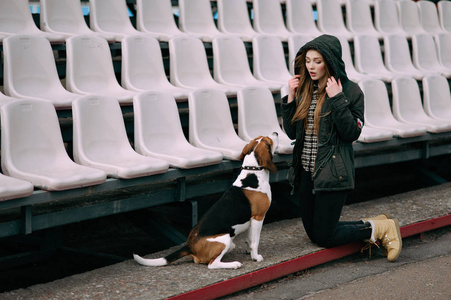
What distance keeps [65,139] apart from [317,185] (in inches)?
74.1

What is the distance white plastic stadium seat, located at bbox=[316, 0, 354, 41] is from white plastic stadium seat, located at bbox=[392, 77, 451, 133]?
1312mm

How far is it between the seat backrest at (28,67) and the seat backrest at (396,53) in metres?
4.07

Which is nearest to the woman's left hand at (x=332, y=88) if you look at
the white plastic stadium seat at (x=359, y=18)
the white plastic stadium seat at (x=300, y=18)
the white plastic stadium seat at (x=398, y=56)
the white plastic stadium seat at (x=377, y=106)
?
the white plastic stadium seat at (x=377, y=106)

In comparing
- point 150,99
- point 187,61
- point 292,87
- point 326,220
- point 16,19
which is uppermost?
point 16,19

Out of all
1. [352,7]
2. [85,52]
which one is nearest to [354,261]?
[85,52]

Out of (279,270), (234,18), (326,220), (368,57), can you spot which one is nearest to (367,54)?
(368,57)

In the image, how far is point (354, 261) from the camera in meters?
4.05

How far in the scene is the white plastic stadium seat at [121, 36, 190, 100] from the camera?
16.8ft

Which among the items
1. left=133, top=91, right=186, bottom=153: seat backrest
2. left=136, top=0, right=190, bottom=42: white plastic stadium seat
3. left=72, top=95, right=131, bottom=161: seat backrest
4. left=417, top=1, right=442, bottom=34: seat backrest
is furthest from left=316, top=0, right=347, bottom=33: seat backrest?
left=72, top=95, right=131, bottom=161: seat backrest

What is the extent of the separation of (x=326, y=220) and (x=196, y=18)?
3.27 meters

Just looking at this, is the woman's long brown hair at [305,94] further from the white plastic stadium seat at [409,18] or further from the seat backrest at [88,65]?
the white plastic stadium seat at [409,18]

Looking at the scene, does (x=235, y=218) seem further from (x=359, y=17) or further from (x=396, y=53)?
(x=359, y=17)

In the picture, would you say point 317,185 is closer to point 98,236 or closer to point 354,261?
point 354,261

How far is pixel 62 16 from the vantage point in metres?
5.44
